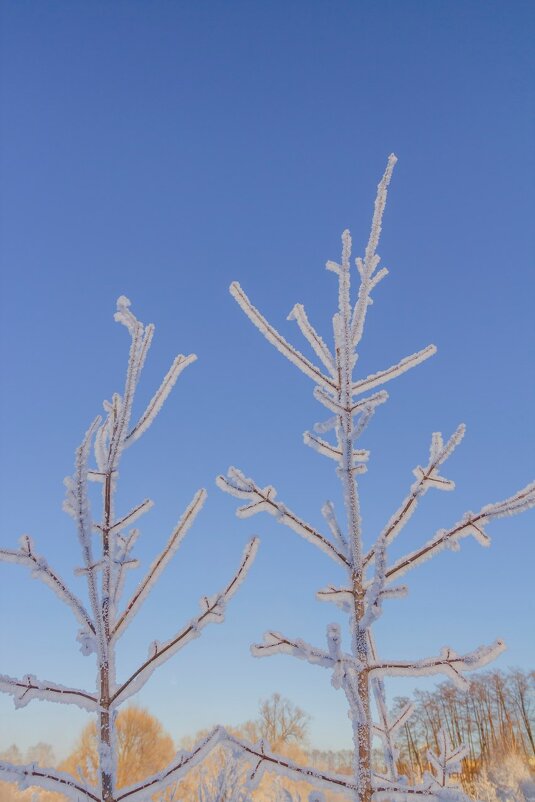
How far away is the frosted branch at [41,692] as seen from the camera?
1975 millimetres

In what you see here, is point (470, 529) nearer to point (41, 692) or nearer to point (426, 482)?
point (426, 482)

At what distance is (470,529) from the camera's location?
228cm

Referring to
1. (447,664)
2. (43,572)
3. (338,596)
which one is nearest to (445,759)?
(447,664)

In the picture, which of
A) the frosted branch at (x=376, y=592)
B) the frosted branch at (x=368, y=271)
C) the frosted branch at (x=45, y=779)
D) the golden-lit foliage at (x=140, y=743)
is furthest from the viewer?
the golden-lit foliage at (x=140, y=743)

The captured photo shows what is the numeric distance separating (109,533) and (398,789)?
1.49 meters

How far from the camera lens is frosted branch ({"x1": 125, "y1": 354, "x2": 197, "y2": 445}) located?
2477 mm

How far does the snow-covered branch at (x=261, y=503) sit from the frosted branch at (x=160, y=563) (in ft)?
0.47

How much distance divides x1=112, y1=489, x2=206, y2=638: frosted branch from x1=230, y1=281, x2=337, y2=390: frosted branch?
82cm

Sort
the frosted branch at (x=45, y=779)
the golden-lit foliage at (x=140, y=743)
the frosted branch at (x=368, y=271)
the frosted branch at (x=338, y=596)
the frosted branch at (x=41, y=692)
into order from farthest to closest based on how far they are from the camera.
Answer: the golden-lit foliage at (x=140, y=743)
the frosted branch at (x=368, y=271)
the frosted branch at (x=338, y=596)
the frosted branch at (x=41, y=692)
the frosted branch at (x=45, y=779)

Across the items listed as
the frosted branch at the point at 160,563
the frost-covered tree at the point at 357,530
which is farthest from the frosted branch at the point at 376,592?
the frosted branch at the point at 160,563

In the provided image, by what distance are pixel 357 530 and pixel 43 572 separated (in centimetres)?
130

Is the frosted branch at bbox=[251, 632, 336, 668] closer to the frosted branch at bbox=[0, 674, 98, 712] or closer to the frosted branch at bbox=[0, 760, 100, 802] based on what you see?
the frosted branch at bbox=[0, 674, 98, 712]

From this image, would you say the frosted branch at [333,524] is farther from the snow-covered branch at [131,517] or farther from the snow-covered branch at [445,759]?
the snow-covered branch at [445,759]

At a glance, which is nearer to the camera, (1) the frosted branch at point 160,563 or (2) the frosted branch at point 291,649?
(2) the frosted branch at point 291,649
